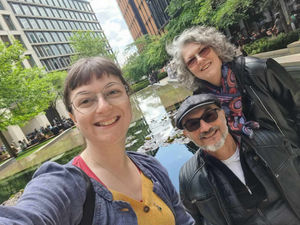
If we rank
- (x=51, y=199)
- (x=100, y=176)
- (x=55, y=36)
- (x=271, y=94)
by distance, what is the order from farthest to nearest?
(x=55, y=36) < (x=271, y=94) < (x=100, y=176) < (x=51, y=199)

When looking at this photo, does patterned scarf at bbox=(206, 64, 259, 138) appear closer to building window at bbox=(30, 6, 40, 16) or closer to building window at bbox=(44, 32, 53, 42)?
building window at bbox=(44, 32, 53, 42)

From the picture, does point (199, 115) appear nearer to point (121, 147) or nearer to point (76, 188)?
point (121, 147)

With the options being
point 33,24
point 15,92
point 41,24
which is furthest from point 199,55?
point 41,24

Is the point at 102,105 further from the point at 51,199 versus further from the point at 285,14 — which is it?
the point at 285,14

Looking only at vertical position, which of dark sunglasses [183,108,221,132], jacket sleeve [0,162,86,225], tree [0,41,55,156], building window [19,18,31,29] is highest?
building window [19,18,31,29]

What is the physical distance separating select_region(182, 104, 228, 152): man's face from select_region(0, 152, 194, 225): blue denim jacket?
Result: 1063mm

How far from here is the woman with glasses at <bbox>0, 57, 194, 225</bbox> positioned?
0.86 meters

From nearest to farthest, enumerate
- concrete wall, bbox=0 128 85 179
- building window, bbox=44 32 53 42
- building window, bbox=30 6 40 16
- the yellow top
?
the yellow top, concrete wall, bbox=0 128 85 179, building window, bbox=30 6 40 16, building window, bbox=44 32 53 42

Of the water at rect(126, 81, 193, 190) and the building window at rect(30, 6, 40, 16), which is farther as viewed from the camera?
the building window at rect(30, 6, 40, 16)

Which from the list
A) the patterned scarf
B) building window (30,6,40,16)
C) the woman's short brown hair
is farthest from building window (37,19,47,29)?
the woman's short brown hair

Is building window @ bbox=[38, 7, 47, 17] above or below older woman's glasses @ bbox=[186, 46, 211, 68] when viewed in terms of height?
above

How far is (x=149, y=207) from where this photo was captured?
1.15 m

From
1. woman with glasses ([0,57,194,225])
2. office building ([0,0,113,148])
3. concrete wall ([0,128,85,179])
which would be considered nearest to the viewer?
woman with glasses ([0,57,194,225])

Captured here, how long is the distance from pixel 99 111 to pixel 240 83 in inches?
62.7
